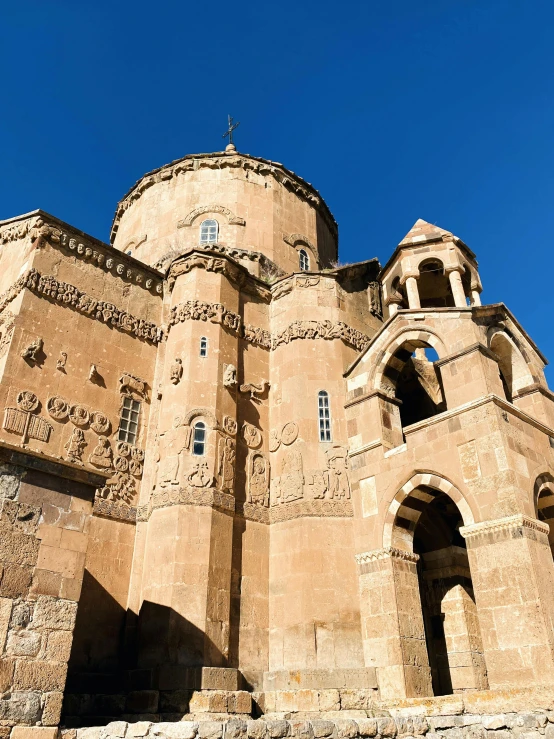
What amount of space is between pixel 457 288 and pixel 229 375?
6.91 metres

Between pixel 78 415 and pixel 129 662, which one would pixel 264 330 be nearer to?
pixel 78 415

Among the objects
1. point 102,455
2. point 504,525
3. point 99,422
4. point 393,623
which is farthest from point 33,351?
point 504,525

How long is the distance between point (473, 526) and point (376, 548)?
2652 millimetres

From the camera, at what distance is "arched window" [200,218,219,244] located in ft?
70.1

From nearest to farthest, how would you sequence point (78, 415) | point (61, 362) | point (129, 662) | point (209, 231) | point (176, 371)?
point (129, 662)
point (78, 415)
point (61, 362)
point (176, 371)
point (209, 231)

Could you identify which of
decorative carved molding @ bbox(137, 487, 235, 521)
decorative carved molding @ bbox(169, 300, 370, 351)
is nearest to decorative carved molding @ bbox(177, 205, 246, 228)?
decorative carved molding @ bbox(169, 300, 370, 351)

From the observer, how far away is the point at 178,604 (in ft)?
43.4

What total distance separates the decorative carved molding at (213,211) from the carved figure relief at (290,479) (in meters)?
9.11

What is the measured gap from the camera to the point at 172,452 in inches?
594

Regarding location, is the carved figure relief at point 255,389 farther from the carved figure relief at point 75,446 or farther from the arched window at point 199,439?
the carved figure relief at point 75,446

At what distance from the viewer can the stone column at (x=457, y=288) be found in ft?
55.7

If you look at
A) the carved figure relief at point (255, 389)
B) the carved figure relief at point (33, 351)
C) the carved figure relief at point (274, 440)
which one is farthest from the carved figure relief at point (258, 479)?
the carved figure relief at point (33, 351)

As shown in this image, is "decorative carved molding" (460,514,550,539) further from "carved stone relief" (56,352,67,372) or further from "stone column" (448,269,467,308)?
"carved stone relief" (56,352,67,372)

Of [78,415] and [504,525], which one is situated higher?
[78,415]
